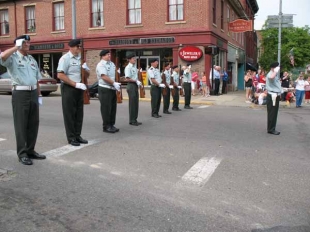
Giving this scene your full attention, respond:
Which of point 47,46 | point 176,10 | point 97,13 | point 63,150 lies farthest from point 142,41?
point 63,150

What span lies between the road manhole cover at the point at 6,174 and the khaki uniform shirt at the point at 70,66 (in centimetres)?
221

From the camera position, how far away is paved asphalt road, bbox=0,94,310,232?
371cm

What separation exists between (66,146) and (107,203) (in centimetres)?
309

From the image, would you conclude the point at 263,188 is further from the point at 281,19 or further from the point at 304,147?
the point at 281,19

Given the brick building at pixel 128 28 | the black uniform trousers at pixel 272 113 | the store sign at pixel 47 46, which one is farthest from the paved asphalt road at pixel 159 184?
the store sign at pixel 47 46

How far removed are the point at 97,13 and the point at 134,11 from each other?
2.78 metres

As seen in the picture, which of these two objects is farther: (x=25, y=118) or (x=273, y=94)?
(x=273, y=94)

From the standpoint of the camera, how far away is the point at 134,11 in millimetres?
24078

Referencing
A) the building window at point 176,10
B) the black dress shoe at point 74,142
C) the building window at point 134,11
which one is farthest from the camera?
the building window at point 134,11

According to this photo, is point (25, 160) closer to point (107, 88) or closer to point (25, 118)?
point (25, 118)

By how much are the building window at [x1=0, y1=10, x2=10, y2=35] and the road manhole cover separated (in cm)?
2657

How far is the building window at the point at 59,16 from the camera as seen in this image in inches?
1045

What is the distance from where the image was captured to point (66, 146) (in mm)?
7000

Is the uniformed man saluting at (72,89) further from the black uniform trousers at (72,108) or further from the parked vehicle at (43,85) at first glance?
the parked vehicle at (43,85)
